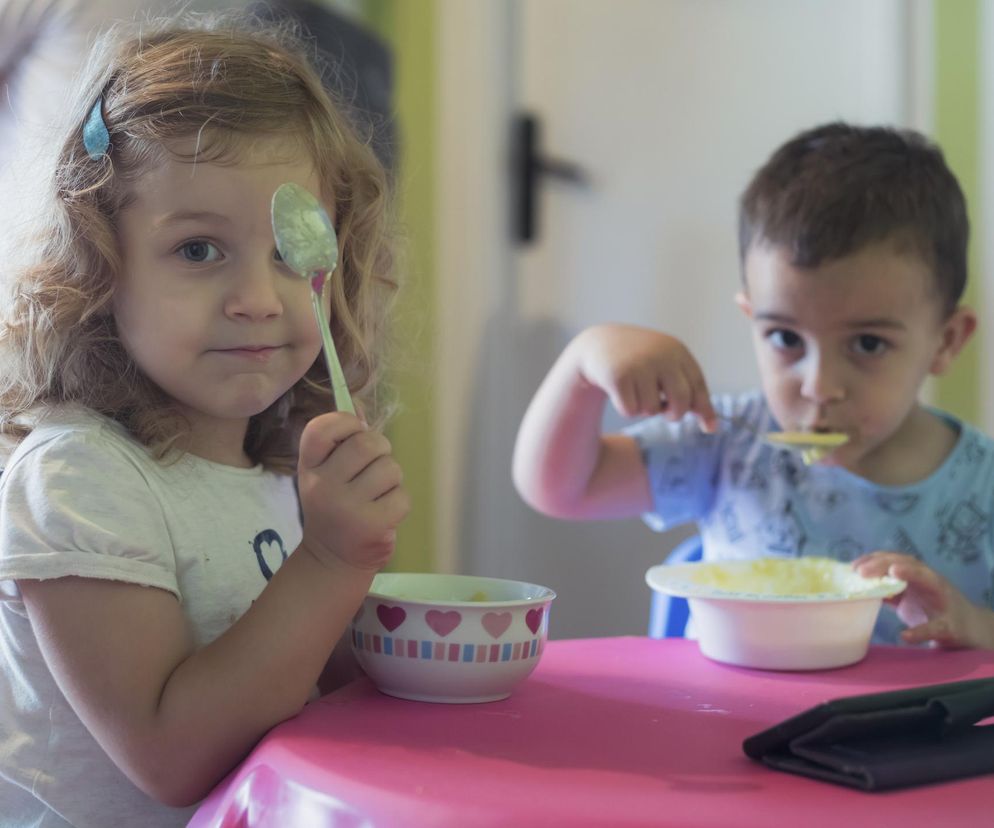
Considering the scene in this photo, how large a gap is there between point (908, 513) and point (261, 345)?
2.53 ft

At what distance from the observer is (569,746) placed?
2.13ft

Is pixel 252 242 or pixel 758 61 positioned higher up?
pixel 758 61

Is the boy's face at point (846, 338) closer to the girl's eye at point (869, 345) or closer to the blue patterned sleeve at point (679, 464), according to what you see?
the girl's eye at point (869, 345)

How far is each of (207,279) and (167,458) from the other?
14 centimetres

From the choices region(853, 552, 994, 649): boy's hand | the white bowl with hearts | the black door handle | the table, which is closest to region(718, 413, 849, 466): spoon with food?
region(853, 552, 994, 649): boy's hand

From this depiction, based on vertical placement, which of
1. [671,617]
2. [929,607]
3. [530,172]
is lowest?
[671,617]

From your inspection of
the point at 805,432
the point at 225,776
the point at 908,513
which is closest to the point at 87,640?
the point at 225,776

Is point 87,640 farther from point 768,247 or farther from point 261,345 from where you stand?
A: point 768,247

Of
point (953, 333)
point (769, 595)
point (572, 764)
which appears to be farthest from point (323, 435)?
point (953, 333)

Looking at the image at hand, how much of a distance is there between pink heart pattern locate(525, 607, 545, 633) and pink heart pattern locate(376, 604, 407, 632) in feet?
0.26

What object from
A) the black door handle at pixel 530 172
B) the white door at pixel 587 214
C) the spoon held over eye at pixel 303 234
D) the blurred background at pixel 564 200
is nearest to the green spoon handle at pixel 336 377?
the spoon held over eye at pixel 303 234

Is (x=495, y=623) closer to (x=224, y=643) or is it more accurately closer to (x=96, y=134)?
(x=224, y=643)

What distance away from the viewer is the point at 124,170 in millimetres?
822

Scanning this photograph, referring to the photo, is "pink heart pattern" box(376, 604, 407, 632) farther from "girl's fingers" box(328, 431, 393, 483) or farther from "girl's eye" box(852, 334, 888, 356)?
"girl's eye" box(852, 334, 888, 356)
